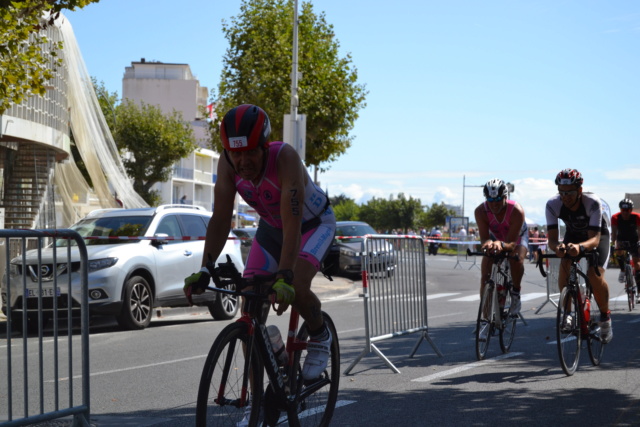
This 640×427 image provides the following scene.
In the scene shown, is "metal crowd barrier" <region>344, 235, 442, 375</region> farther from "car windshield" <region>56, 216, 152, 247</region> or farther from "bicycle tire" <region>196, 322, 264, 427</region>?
"car windshield" <region>56, 216, 152, 247</region>

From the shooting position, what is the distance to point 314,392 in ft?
18.5

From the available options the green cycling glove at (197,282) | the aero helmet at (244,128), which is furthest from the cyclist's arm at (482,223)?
the green cycling glove at (197,282)

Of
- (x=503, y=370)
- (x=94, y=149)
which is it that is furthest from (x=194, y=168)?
(x=503, y=370)

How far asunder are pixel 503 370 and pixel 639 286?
8.89 meters

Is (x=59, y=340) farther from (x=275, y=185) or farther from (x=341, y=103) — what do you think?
(x=341, y=103)

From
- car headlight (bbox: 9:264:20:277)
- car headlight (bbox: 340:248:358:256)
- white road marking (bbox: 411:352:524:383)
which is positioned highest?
car headlight (bbox: 9:264:20:277)

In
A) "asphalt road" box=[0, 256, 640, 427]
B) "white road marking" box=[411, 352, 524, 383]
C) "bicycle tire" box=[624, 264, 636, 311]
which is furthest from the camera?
"bicycle tire" box=[624, 264, 636, 311]

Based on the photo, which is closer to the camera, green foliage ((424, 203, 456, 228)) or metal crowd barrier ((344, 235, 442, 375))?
metal crowd barrier ((344, 235, 442, 375))

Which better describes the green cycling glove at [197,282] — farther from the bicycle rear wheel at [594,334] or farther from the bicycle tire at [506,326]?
the bicycle tire at [506,326]

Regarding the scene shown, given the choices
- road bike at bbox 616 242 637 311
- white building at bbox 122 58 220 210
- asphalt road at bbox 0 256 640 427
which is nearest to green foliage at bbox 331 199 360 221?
white building at bbox 122 58 220 210

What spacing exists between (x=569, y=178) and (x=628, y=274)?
28.7ft

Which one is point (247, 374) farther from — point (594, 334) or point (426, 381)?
point (594, 334)

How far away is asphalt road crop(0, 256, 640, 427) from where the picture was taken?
668 centimetres

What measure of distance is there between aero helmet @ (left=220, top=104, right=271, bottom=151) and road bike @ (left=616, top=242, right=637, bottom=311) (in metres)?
13.0
